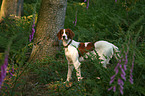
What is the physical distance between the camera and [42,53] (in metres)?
5.07

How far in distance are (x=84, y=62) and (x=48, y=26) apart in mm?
1722

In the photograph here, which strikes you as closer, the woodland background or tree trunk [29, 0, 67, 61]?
the woodland background

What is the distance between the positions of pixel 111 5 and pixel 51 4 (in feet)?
13.4

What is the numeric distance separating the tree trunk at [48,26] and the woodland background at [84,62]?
233 mm

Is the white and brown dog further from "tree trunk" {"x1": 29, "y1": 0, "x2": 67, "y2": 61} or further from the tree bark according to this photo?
the tree bark

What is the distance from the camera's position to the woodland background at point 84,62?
2076 mm

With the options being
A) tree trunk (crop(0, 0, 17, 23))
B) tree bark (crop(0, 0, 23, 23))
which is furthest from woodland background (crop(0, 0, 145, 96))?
tree trunk (crop(0, 0, 17, 23))

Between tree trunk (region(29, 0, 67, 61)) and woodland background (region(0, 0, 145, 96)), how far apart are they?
0.77ft

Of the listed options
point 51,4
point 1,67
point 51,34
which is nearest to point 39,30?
point 51,34

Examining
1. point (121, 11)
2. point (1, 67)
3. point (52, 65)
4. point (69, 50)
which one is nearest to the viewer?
point (1, 67)

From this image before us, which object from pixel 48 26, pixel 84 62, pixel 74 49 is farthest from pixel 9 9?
pixel 84 62

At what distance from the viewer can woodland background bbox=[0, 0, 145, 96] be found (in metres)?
2.08

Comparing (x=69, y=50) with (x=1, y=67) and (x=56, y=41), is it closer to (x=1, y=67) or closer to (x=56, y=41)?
(x=56, y=41)

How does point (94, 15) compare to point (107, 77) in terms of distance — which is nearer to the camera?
point (107, 77)
